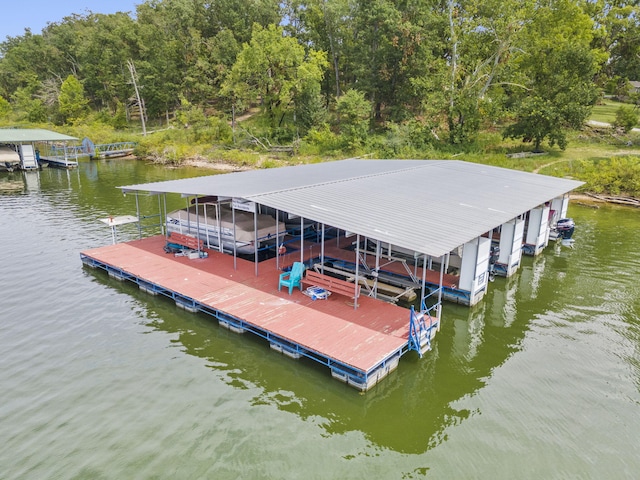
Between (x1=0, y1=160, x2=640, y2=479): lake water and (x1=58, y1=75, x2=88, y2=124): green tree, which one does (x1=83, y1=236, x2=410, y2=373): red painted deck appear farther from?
(x1=58, y1=75, x2=88, y2=124): green tree

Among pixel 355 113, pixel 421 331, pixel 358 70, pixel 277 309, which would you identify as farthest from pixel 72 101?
pixel 421 331

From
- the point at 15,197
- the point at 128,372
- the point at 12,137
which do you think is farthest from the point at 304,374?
the point at 12,137

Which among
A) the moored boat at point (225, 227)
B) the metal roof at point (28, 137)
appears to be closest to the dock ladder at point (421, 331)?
the moored boat at point (225, 227)

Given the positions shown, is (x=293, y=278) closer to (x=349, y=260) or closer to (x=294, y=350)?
(x=294, y=350)

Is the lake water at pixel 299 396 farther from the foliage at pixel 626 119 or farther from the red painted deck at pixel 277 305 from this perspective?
the foliage at pixel 626 119

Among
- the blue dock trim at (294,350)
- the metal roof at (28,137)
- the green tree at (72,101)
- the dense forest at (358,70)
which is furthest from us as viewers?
the green tree at (72,101)

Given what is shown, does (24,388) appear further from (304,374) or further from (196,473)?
(304,374)

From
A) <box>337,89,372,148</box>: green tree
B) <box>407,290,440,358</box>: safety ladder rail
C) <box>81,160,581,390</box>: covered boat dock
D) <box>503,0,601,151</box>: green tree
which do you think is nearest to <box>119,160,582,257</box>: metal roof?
<box>81,160,581,390</box>: covered boat dock
